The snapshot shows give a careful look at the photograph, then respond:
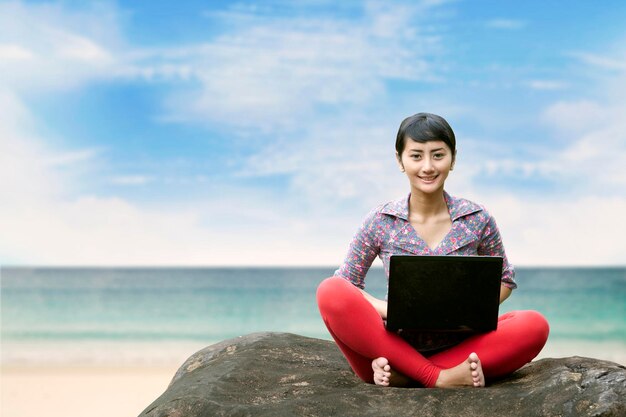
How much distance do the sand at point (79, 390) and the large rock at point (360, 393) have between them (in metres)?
3.59

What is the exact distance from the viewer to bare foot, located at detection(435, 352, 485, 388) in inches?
104

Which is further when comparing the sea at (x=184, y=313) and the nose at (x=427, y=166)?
the sea at (x=184, y=313)

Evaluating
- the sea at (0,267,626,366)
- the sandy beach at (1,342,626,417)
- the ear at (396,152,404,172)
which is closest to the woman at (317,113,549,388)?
the ear at (396,152,404,172)

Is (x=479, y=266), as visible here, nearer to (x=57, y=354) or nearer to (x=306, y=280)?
(x=57, y=354)

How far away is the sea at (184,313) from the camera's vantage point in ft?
35.7

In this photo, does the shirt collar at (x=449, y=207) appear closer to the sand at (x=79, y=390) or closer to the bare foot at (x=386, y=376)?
the bare foot at (x=386, y=376)

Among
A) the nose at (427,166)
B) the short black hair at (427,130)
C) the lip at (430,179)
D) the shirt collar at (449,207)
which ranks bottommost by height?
the shirt collar at (449,207)

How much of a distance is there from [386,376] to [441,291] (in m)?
0.42

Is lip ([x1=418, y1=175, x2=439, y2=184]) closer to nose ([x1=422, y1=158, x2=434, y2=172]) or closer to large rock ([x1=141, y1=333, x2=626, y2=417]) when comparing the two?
nose ([x1=422, y1=158, x2=434, y2=172])

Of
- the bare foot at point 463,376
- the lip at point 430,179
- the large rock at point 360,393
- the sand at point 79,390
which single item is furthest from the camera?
the sand at point 79,390

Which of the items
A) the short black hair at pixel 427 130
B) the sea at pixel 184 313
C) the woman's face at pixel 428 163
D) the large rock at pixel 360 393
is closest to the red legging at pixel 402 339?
the large rock at pixel 360 393

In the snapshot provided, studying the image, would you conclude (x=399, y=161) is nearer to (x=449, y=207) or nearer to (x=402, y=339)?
(x=449, y=207)

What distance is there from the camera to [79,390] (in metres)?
7.19

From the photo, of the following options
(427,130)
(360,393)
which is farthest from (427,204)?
(360,393)
